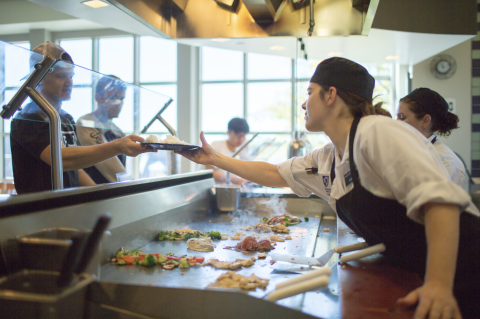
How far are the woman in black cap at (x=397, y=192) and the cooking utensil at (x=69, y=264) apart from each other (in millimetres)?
755

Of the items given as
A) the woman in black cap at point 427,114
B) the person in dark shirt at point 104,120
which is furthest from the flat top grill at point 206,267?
the woman in black cap at point 427,114

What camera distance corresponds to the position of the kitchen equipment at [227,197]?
230 centimetres

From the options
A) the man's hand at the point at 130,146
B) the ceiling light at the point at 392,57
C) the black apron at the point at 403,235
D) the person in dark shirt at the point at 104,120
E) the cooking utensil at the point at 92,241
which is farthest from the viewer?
the ceiling light at the point at 392,57

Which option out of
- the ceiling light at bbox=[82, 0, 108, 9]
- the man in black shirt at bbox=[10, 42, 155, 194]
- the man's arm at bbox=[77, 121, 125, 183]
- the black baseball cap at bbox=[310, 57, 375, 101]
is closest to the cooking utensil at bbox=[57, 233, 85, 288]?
the man in black shirt at bbox=[10, 42, 155, 194]

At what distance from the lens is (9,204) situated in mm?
887

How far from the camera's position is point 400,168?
90 cm

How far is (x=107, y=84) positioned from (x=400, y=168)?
1.41 m

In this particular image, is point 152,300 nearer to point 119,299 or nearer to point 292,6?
point 119,299

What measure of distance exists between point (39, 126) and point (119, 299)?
3.23 feet

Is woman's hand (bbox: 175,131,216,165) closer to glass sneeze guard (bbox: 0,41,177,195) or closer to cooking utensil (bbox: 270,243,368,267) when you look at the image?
glass sneeze guard (bbox: 0,41,177,195)

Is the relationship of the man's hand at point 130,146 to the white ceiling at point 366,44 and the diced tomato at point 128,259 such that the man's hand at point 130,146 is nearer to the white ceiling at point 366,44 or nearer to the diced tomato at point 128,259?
the diced tomato at point 128,259

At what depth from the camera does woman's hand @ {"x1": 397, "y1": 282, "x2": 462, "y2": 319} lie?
2.57 ft

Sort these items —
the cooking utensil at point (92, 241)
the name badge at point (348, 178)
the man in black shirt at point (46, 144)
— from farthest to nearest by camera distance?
the man in black shirt at point (46, 144), the name badge at point (348, 178), the cooking utensil at point (92, 241)

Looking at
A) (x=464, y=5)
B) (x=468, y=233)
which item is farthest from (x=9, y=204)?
(x=464, y=5)
